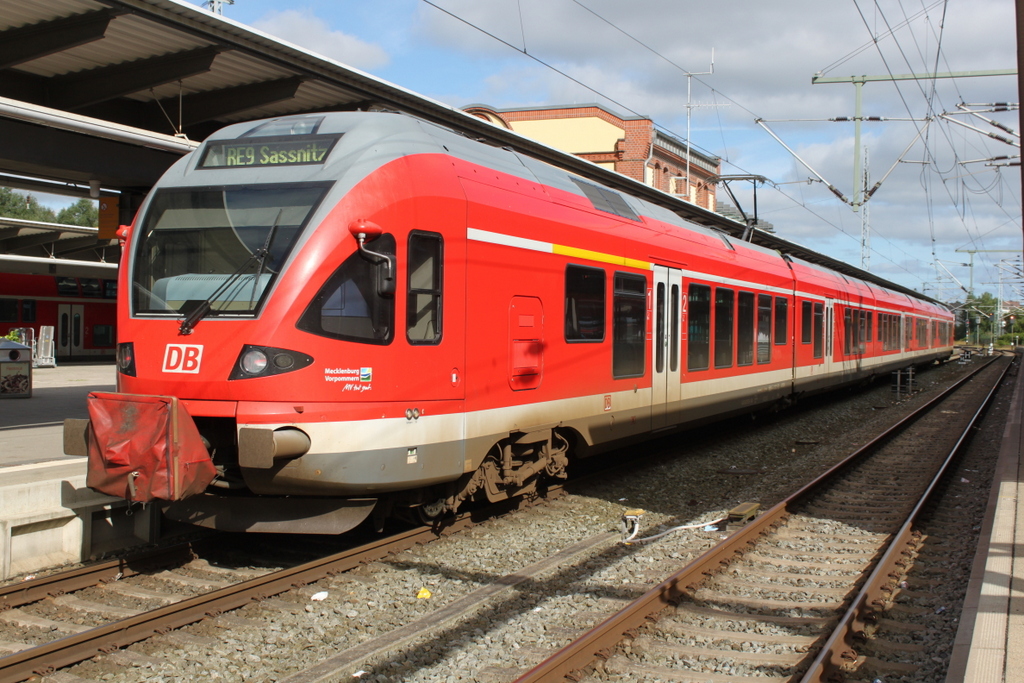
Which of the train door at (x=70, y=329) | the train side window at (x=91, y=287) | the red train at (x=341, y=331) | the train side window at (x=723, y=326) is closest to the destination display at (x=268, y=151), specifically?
the red train at (x=341, y=331)

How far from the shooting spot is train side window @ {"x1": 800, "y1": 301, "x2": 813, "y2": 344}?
16.8 meters

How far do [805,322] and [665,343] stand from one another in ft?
25.6

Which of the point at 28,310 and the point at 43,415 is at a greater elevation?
Result: the point at 28,310

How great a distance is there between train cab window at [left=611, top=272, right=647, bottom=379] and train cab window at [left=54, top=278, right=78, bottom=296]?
2568cm

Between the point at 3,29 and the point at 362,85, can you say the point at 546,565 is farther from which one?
the point at 3,29

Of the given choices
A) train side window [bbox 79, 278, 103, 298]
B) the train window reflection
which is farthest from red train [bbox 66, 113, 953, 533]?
train side window [bbox 79, 278, 103, 298]

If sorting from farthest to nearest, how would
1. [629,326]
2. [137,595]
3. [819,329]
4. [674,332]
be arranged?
[819,329] → [674,332] → [629,326] → [137,595]

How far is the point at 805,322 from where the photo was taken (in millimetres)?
17078

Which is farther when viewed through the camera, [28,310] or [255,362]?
[28,310]

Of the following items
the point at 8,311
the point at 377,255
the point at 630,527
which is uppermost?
the point at 8,311

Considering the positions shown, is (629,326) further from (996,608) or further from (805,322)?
(805,322)

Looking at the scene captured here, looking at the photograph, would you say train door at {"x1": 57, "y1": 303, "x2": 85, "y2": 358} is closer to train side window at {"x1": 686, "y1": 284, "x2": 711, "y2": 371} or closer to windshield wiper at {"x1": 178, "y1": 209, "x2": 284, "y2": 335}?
train side window at {"x1": 686, "y1": 284, "x2": 711, "y2": 371}

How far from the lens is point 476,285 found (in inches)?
269

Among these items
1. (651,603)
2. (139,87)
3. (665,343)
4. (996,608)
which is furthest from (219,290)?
(665,343)
